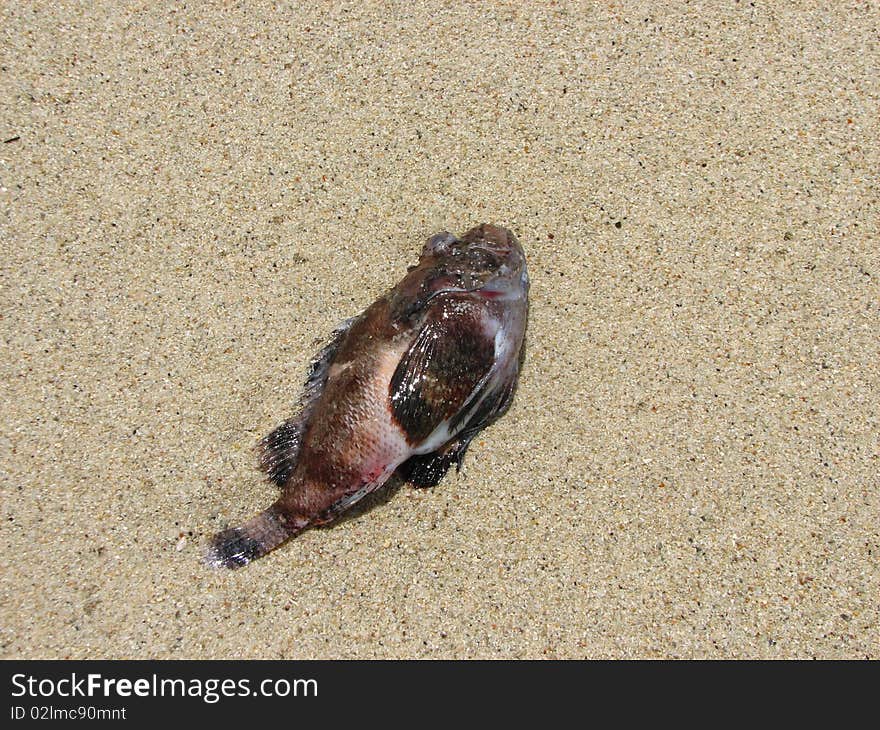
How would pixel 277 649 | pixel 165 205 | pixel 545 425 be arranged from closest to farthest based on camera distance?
pixel 277 649, pixel 545 425, pixel 165 205

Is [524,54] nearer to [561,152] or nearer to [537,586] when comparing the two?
[561,152]

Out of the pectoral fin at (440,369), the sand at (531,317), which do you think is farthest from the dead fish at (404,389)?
the sand at (531,317)

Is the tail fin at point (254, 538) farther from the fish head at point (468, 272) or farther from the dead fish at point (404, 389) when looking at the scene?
the fish head at point (468, 272)

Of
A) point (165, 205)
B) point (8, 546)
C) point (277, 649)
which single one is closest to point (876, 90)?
point (165, 205)

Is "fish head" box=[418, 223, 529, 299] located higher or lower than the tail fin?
higher

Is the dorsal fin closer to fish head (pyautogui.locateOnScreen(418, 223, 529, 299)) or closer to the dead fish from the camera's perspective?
the dead fish

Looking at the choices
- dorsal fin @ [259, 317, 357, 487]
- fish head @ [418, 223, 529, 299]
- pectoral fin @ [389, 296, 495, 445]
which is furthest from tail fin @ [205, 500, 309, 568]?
fish head @ [418, 223, 529, 299]

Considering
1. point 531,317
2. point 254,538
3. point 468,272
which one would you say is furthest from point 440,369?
point 254,538
